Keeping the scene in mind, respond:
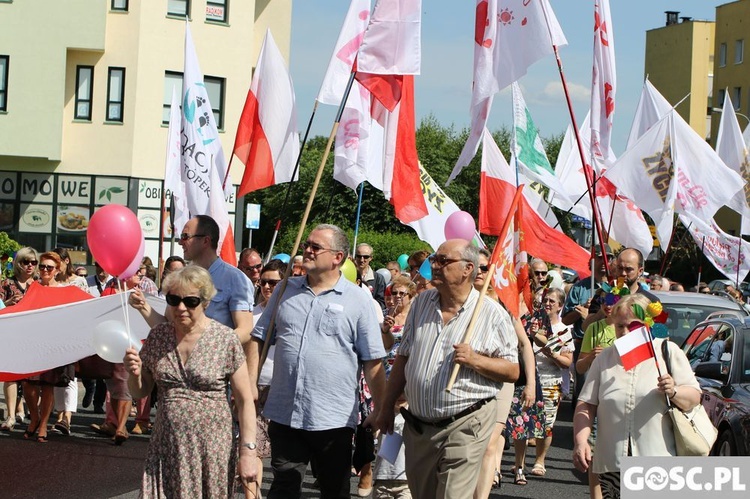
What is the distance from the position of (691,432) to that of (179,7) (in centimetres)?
3077

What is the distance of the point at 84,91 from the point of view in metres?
36.0

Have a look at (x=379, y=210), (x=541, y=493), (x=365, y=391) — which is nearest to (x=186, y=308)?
(x=365, y=391)

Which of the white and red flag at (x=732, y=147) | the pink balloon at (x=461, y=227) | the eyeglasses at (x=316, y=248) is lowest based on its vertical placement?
the eyeglasses at (x=316, y=248)

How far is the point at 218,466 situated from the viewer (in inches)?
240

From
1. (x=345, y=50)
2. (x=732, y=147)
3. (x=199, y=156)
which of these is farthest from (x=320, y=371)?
(x=732, y=147)

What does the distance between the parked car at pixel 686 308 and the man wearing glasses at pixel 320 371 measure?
309 inches

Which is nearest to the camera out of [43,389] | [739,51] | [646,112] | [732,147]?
[43,389]

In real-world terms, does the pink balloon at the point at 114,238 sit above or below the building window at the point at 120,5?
below

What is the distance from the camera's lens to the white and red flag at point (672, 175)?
1382 cm

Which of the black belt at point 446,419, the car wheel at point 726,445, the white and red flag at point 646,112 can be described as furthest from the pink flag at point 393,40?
the white and red flag at point 646,112

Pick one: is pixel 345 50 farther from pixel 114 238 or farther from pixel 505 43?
pixel 114 238

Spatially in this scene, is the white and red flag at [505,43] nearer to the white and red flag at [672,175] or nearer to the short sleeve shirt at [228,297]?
the white and red flag at [672,175]

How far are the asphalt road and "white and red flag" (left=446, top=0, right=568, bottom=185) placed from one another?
285 cm

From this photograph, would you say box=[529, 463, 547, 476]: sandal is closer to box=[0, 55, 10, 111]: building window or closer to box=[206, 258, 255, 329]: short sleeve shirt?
→ box=[206, 258, 255, 329]: short sleeve shirt
